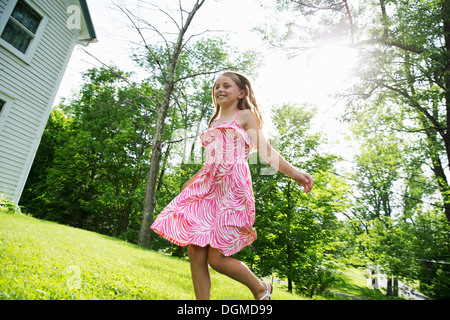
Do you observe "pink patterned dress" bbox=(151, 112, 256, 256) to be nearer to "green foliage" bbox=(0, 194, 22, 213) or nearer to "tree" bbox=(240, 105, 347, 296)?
"green foliage" bbox=(0, 194, 22, 213)

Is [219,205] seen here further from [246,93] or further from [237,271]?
[246,93]

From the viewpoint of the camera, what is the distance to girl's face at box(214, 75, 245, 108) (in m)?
2.00

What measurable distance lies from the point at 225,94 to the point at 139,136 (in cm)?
1870

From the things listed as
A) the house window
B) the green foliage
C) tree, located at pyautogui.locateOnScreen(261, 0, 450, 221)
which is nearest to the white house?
the house window

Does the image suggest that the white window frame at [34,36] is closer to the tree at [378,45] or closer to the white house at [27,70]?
the white house at [27,70]

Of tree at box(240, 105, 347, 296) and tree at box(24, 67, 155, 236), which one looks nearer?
tree at box(240, 105, 347, 296)

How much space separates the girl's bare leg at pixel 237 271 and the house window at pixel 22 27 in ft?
26.7

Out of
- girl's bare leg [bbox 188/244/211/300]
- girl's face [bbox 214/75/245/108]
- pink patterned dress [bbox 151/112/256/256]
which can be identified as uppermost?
girl's face [bbox 214/75/245/108]

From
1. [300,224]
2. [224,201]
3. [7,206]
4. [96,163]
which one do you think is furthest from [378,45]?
[96,163]

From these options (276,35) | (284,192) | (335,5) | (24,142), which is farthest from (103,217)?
(335,5)

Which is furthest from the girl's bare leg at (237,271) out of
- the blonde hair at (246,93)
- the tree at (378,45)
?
the tree at (378,45)

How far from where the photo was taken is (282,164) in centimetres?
173

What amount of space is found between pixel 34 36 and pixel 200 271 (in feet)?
28.7

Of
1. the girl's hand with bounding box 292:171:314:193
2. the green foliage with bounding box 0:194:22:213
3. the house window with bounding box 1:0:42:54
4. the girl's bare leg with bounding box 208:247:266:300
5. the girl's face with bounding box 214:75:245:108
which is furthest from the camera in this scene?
the green foliage with bounding box 0:194:22:213
